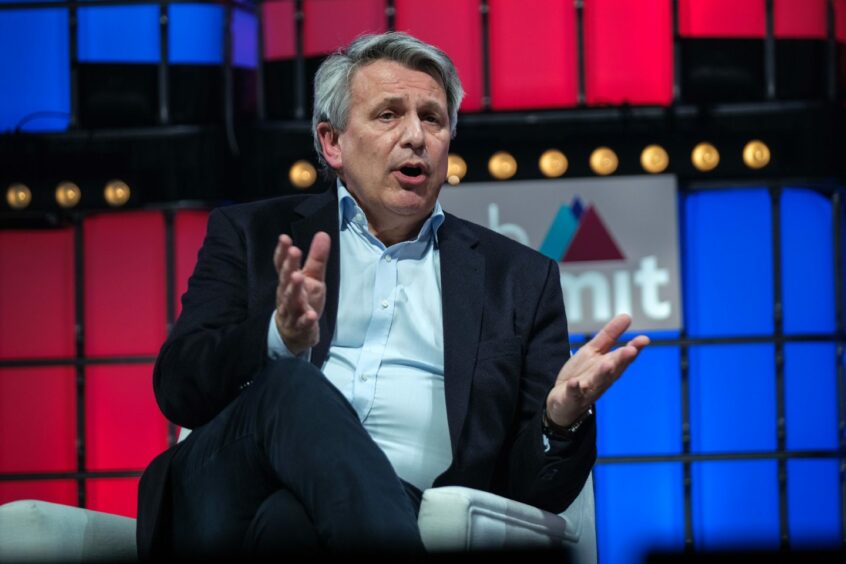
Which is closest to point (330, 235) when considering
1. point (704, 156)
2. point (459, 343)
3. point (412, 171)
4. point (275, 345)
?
point (412, 171)

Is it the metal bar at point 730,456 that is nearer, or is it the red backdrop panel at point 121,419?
the metal bar at point 730,456

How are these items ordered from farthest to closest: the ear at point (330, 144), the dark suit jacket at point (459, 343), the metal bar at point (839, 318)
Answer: the metal bar at point (839, 318)
the ear at point (330, 144)
the dark suit jacket at point (459, 343)

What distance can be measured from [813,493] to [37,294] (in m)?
2.19

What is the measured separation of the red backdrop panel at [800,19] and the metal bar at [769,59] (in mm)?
16

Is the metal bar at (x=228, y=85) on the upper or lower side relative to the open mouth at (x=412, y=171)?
upper

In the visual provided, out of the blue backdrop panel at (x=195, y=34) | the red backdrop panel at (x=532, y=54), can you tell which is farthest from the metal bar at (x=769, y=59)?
the blue backdrop panel at (x=195, y=34)

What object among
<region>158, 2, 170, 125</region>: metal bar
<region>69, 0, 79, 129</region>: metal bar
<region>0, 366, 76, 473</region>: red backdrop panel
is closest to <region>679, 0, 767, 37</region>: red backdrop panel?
A: <region>158, 2, 170, 125</region>: metal bar

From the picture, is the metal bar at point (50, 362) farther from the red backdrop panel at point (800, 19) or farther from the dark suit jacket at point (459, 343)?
the red backdrop panel at point (800, 19)

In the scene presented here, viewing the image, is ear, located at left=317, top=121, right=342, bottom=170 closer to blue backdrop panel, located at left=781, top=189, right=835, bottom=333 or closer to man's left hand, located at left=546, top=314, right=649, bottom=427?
man's left hand, located at left=546, top=314, right=649, bottom=427

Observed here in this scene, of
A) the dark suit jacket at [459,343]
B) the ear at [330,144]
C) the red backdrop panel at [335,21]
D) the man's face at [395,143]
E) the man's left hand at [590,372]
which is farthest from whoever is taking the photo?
the red backdrop panel at [335,21]

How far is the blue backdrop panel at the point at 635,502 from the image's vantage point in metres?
3.79

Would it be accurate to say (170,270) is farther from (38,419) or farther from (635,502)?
(635,502)

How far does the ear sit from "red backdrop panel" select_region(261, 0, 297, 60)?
1618mm

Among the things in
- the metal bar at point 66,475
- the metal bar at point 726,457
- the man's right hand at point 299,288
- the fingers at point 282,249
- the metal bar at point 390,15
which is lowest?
the metal bar at point 66,475
